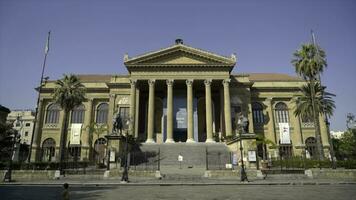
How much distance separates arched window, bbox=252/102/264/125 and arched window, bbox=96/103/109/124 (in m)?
25.6

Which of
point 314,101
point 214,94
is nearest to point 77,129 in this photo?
point 214,94

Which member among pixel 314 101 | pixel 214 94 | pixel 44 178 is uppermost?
pixel 214 94

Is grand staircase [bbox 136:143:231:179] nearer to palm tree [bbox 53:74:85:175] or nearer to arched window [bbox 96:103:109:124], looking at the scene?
palm tree [bbox 53:74:85:175]

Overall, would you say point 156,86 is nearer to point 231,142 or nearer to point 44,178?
point 231,142

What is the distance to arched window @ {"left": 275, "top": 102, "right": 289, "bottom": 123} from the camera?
4494cm

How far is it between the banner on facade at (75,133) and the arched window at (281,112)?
3373 cm

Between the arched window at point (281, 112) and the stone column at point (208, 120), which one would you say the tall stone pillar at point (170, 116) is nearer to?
the stone column at point (208, 120)

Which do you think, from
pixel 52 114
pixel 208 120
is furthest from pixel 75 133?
pixel 208 120

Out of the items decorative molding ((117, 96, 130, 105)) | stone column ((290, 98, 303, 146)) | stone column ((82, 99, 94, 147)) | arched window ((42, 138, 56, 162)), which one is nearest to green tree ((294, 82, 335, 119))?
stone column ((290, 98, 303, 146))

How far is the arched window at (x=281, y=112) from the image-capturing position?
147 ft

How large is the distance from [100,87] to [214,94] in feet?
66.4

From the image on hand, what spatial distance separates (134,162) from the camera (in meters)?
30.1

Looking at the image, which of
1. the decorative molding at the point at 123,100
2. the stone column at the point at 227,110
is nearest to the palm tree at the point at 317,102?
the stone column at the point at 227,110

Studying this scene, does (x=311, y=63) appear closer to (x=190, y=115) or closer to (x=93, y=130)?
(x=190, y=115)
